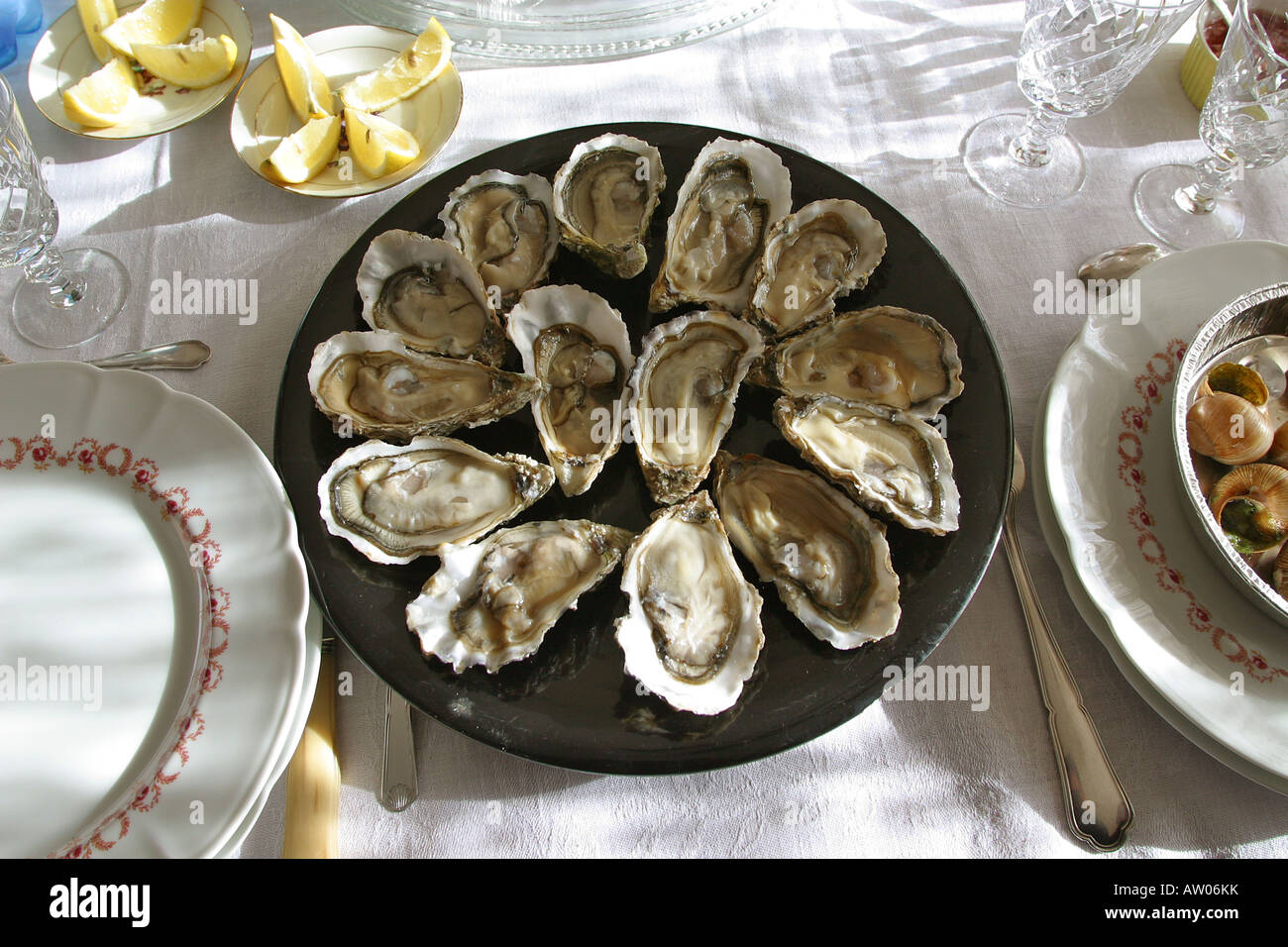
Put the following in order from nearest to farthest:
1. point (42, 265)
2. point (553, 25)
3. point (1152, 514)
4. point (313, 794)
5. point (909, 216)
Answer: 1. point (313, 794)
2. point (1152, 514)
3. point (42, 265)
4. point (909, 216)
5. point (553, 25)

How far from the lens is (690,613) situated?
0.94 m

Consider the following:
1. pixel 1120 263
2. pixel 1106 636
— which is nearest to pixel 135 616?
pixel 1106 636

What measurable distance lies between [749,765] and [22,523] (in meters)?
0.91

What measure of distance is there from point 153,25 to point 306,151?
38 centimetres

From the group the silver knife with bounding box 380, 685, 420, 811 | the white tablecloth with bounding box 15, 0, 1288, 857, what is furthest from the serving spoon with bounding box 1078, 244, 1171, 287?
the silver knife with bounding box 380, 685, 420, 811

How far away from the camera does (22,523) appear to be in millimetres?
1002

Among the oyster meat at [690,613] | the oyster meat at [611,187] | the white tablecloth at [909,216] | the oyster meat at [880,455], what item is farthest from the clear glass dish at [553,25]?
the oyster meat at [690,613]

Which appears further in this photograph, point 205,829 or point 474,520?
point 474,520

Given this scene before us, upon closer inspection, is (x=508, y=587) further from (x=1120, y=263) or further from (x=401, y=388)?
(x=1120, y=263)

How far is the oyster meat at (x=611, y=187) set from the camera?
116 centimetres

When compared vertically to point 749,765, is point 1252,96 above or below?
above

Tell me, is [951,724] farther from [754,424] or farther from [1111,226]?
[1111,226]
